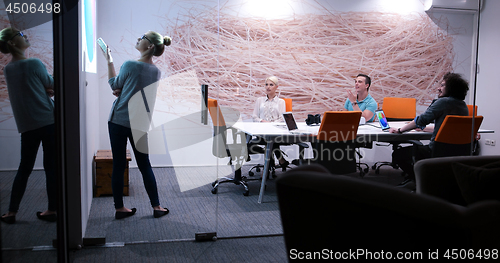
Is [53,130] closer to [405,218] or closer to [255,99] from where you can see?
[405,218]

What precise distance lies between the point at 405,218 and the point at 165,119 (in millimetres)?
1813

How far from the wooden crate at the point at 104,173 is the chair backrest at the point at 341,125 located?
180 centimetres

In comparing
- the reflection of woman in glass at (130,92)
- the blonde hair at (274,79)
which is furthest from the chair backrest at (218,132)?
the blonde hair at (274,79)

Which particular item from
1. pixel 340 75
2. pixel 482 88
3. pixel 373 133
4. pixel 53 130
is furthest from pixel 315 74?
pixel 53 130

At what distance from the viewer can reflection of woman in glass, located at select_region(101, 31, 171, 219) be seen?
2516 millimetres

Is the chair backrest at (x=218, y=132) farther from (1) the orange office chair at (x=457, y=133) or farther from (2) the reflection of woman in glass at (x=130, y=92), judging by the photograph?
(1) the orange office chair at (x=457, y=133)

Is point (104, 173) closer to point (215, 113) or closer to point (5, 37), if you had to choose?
point (215, 113)

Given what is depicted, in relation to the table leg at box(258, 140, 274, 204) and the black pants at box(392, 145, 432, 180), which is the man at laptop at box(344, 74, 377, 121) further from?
the table leg at box(258, 140, 274, 204)

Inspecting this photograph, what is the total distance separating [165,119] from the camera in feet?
8.57

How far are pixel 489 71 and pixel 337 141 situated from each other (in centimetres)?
139

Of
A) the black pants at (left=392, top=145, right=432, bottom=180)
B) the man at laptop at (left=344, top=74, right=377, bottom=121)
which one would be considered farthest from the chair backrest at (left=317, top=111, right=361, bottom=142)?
the black pants at (left=392, top=145, right=432, bottom=180)

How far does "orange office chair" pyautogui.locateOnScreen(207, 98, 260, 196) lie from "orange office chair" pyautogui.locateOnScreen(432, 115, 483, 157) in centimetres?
177

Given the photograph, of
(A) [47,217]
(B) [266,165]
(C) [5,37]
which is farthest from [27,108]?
(B) [266,165]

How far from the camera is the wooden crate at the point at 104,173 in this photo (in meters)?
2.62
